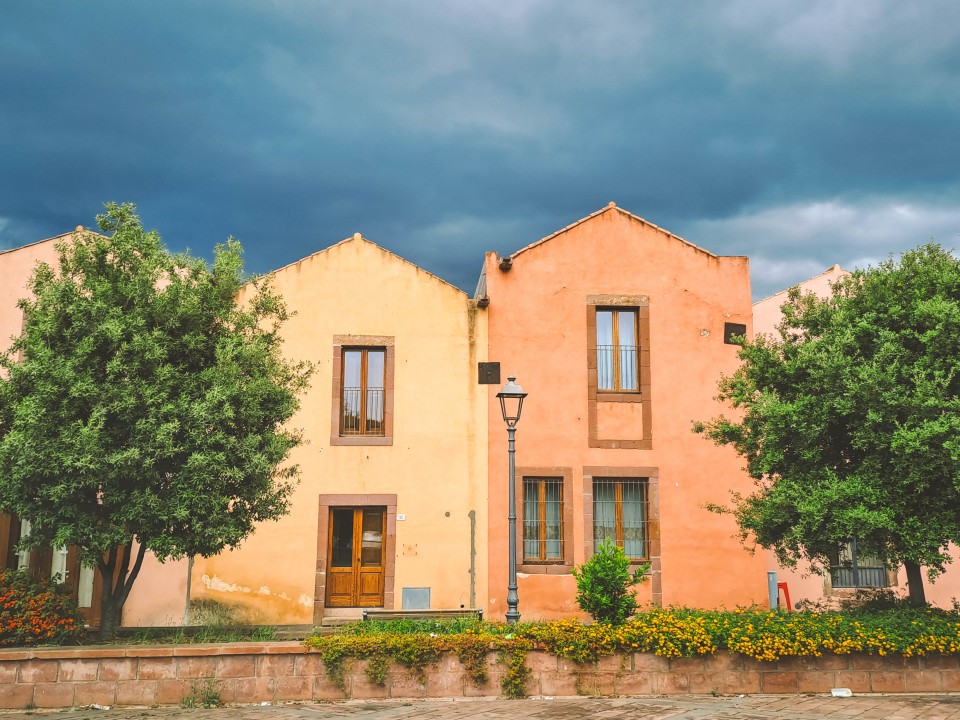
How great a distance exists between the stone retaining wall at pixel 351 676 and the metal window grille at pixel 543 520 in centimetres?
615

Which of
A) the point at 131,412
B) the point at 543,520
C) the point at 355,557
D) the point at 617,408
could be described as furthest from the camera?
the point at 617,408

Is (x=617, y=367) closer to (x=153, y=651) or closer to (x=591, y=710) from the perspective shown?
(x=591, y=710)

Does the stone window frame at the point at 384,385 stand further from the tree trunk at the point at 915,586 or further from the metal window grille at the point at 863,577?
the metal window grille at the point at 863,577

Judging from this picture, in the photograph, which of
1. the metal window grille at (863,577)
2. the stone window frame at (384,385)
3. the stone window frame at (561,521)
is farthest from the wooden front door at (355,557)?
the metal window grille at (863,577)

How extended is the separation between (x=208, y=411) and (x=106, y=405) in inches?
46.7

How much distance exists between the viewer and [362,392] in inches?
654

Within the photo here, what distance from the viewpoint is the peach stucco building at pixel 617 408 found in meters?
16.3

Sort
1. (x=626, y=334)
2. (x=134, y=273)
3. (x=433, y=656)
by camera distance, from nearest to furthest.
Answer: (x=433, y=656) → (x=134, y=273) → (x=626, y=334)

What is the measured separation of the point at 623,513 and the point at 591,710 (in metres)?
7.52

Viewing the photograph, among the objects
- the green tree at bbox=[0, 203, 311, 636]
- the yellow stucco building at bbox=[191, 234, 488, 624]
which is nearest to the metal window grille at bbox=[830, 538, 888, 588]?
the yellow stucco building at bbox=[191, 234, 488, 624]

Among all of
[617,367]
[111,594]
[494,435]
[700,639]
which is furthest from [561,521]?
[111,594]

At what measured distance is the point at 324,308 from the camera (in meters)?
16.7

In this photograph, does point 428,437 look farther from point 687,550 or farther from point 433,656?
point 433,656

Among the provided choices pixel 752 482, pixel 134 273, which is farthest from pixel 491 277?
pixel 134 273
